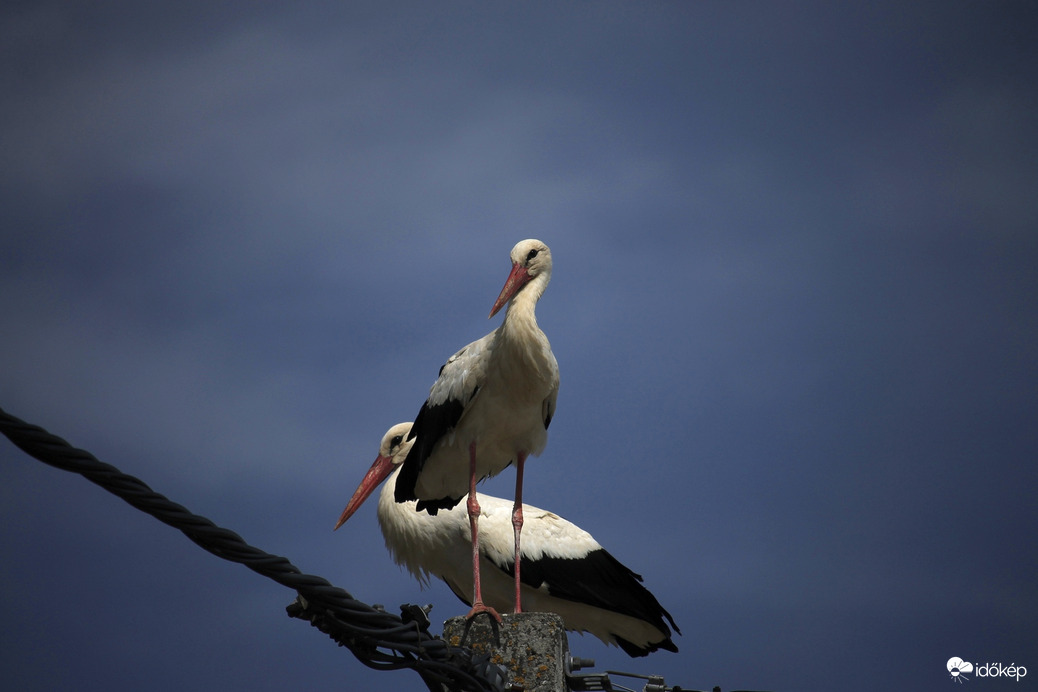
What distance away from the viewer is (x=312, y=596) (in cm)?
271

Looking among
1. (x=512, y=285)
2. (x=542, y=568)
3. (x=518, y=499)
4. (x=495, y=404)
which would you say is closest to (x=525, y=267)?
(x=512, y=285)

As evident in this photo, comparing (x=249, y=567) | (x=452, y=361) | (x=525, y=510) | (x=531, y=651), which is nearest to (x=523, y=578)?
(x=525, y=510)

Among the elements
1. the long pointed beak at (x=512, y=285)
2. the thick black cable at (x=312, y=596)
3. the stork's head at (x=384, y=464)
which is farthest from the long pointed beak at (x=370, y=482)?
the thick black cable at (x=312, y=596)

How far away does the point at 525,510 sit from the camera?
855 cm

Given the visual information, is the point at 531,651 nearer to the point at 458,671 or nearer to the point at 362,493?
the point at 458,671

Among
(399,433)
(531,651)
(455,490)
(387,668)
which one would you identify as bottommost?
(387,668)

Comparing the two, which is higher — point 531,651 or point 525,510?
point 525,510

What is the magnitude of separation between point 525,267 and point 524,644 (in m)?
2.71

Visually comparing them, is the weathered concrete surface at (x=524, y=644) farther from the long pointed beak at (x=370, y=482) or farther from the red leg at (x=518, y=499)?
the long pointed beak at (x=370, y=482)

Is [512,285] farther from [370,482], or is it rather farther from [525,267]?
[370,482]

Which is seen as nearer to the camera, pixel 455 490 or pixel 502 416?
pixel 502 416

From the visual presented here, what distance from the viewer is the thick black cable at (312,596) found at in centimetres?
223

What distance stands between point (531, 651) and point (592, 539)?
173 inches

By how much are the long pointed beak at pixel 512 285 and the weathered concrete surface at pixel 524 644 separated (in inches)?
89.2
